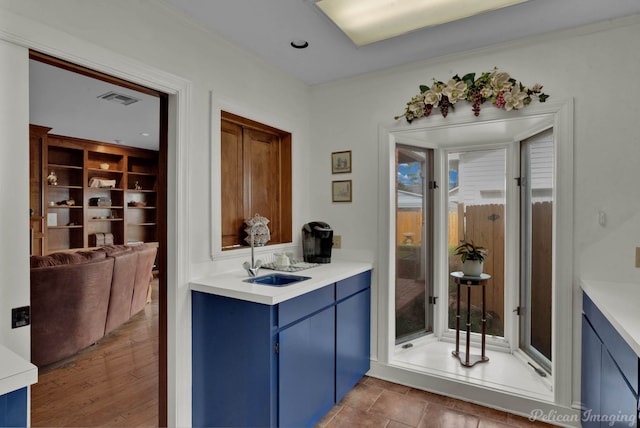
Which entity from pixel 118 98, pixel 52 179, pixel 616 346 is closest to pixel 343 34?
pixel 616 346

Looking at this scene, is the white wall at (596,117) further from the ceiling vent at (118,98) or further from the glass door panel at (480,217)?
the ceiling vent at (118,98)

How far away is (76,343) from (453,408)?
315 cm

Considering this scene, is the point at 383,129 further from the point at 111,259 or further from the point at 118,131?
the point at 118,131

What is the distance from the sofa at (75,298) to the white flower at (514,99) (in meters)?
3.55

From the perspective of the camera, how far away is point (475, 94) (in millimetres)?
2443

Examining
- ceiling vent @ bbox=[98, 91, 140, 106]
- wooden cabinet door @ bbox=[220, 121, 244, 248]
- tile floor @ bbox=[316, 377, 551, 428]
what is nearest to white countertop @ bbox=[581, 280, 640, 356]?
tile floor @ bbox=[316, 377, 551, 428]

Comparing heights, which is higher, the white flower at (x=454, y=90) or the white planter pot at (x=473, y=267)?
the white flower at (x=454, y=90)

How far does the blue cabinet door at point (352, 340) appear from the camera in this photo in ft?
7.80

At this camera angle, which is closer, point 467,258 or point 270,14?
point 270,14

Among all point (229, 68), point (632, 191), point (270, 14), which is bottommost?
point (632, 191)

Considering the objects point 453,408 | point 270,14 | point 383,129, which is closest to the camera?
point 270,14

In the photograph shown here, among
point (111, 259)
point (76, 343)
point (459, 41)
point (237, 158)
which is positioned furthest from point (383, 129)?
point (76, 343)

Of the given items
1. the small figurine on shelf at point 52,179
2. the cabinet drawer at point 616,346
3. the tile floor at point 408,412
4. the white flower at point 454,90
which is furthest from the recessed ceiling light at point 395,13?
the small figurine on shelf at point 52,179

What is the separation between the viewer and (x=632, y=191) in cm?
205
